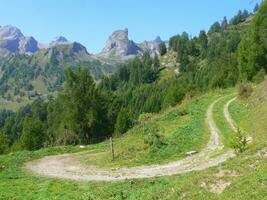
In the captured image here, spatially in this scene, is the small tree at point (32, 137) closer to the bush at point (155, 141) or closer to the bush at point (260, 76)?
the bush at point (260, 76)

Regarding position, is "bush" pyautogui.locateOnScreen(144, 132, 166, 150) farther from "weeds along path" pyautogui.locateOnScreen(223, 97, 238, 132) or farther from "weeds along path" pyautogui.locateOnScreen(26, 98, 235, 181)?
"weeds along path" pyautogui.locateOnScreen(223, 97, 238, 132)

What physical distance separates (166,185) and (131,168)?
29.8ft

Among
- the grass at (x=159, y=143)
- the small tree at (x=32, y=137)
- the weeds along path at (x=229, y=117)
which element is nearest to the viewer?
the grass at (x=159, y=143)

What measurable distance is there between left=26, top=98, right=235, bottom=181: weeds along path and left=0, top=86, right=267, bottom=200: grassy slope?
1.70 m

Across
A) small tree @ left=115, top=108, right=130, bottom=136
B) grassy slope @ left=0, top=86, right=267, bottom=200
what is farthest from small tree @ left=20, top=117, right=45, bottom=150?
grassy slope @ left=0, top=86, right=267, bottom=200

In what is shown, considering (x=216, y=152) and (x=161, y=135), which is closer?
(x=216, y=152)

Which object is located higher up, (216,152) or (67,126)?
(67,126)

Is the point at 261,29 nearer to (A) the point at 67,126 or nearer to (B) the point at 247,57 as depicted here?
(B) the point at 247,57

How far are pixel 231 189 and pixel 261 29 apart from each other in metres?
65.2

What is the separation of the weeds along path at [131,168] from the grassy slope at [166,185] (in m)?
1.70

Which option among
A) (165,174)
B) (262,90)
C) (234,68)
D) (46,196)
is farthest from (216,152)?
(234,68)

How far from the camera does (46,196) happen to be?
96.8 feet

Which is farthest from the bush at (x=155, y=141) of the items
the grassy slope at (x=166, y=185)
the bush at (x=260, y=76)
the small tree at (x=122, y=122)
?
the small tree at (x=122, y=122)

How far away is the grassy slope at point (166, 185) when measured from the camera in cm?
2145
